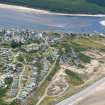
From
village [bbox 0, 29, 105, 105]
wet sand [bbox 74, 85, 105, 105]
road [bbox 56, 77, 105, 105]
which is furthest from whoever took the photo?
village [bbox 0, 29, 105, 105]

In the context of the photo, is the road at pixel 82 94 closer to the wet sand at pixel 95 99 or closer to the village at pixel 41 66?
the wet sand at pixel 95 99

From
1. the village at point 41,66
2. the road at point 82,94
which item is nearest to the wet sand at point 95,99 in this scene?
the road at point 82,94

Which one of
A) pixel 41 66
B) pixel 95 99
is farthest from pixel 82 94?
pixel 41 66

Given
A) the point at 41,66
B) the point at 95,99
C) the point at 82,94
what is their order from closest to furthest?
the point at 95,99, the point at 82,94, the point at 41,66

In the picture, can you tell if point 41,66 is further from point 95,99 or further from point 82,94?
point 95,99

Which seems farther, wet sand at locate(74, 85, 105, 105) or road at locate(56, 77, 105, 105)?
wet sand at locate(74, 85, 105, 105)

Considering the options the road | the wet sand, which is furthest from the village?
the wet sand

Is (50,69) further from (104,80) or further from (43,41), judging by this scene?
(43,41)

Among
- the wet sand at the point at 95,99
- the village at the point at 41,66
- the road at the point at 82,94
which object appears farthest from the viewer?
the village at the point at 41,66

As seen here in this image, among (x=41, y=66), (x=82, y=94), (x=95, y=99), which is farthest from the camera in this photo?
(x=41, y=66)

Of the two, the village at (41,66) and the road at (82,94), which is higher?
the village at (41,66)

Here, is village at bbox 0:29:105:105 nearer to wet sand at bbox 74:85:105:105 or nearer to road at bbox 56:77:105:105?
road at bbox 56:77:105:105

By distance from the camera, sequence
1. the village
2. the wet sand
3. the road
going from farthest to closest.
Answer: the village
the wet sand
the road
